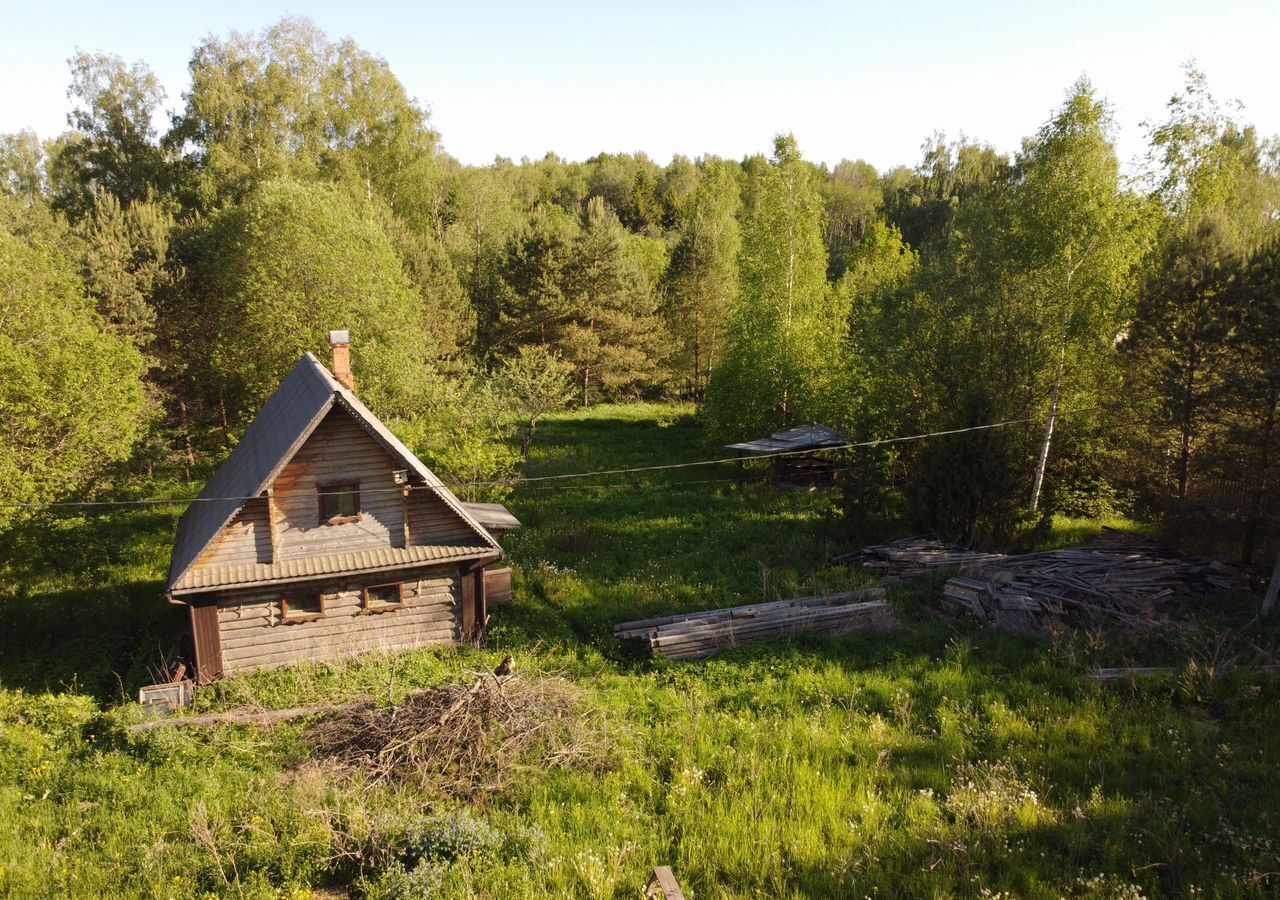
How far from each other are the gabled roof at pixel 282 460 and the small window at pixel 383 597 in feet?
6.72

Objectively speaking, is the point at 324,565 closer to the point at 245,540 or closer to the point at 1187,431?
the point at 245,540

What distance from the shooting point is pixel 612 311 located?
50.1 meters

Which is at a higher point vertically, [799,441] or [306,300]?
[306,300]

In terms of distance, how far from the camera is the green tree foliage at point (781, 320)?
110ft

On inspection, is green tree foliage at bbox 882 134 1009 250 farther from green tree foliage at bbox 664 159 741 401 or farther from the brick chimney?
the brick chimney

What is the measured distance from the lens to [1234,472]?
1791 centimetres

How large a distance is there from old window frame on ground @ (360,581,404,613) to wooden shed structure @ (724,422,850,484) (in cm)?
1818

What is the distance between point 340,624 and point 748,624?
→ 29.9 ft

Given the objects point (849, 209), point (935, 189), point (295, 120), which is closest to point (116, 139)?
point (295, 120)

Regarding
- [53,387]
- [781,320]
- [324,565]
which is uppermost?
[781,320]

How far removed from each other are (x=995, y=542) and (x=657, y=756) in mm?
15080

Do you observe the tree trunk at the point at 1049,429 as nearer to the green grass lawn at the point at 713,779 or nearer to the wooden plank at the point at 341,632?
the green grass lawn at the point at 713,779

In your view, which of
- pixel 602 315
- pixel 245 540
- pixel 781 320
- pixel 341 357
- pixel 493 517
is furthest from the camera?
pixel 602 315

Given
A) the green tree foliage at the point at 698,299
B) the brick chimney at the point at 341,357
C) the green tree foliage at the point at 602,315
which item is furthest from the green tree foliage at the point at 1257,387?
the green tree foliage at the point at 602,315
